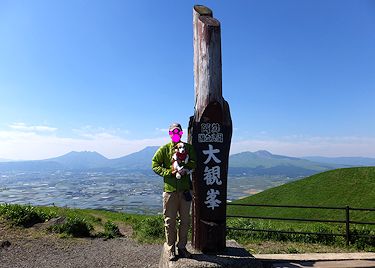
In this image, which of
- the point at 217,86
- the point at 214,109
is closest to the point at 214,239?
the point at 214,109

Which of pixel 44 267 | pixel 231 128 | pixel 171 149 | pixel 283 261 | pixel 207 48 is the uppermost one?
pixel 207 48

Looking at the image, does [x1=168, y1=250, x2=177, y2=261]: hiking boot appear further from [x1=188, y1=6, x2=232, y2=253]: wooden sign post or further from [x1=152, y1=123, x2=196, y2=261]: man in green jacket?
[x1=188, y1=6, x2=232, y2=253]: wooden sign post

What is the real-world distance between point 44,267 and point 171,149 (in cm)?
506

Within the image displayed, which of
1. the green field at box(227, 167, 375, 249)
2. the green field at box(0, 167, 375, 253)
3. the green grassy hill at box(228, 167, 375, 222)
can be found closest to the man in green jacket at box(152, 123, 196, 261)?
the green field at box(0, 167, 375, 253)

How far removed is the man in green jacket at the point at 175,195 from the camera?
5.82 metres

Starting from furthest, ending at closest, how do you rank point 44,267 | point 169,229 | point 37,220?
1. point 37,220
2. point 44,267
3. point 169,229

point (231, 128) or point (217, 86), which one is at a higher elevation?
point (217, 86)

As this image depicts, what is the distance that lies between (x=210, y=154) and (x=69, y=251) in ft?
19.7

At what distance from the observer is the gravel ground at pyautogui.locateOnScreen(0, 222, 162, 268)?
8.59m

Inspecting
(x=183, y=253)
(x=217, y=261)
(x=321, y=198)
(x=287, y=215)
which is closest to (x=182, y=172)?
(x=183, y=253)

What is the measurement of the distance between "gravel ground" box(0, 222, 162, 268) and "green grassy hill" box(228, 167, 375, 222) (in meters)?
11.3

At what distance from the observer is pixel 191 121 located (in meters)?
6.45

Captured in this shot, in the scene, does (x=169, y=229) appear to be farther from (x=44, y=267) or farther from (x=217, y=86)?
(x=44, y=267)

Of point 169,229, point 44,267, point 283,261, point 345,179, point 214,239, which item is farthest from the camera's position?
point 345,179
